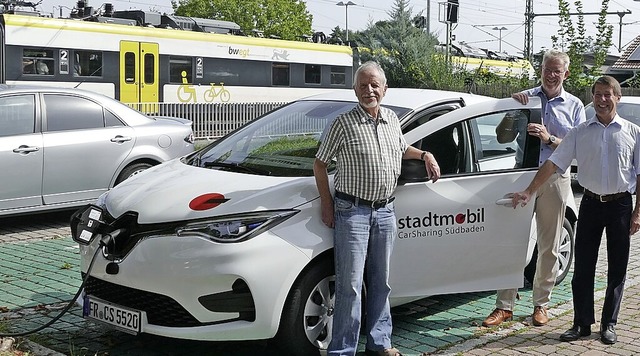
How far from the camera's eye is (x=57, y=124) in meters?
9.26

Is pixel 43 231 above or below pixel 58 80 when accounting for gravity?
below

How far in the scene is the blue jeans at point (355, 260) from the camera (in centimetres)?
470

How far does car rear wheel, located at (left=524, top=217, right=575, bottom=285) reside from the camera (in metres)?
6.86

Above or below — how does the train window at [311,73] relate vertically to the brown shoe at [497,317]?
above

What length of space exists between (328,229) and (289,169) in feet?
2.08

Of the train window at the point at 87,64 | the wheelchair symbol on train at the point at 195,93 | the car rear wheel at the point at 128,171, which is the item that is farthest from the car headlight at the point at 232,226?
the wheelchair symbol on train at the point at 195,93

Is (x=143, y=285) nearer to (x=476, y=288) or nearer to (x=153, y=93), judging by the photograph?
(x=476, y=288)

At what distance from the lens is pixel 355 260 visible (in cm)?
471

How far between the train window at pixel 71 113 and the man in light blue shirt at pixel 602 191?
5646 mm

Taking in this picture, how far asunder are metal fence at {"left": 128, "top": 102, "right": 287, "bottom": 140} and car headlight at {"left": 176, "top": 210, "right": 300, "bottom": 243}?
60.4 feet

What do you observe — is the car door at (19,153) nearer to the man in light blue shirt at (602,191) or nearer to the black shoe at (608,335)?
the man in light blue shirt at (602,191)

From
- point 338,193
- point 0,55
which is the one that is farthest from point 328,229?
point 0,55

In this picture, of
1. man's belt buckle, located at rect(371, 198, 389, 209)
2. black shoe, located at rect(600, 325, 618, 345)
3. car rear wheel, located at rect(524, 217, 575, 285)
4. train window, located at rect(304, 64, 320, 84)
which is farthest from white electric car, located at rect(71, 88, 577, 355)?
train window, located at rect(304, 64, 320, 84)

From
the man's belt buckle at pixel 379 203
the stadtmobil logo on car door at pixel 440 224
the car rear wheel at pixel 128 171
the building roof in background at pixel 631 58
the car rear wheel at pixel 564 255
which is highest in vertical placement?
the building roof in background at pixel 631 58
